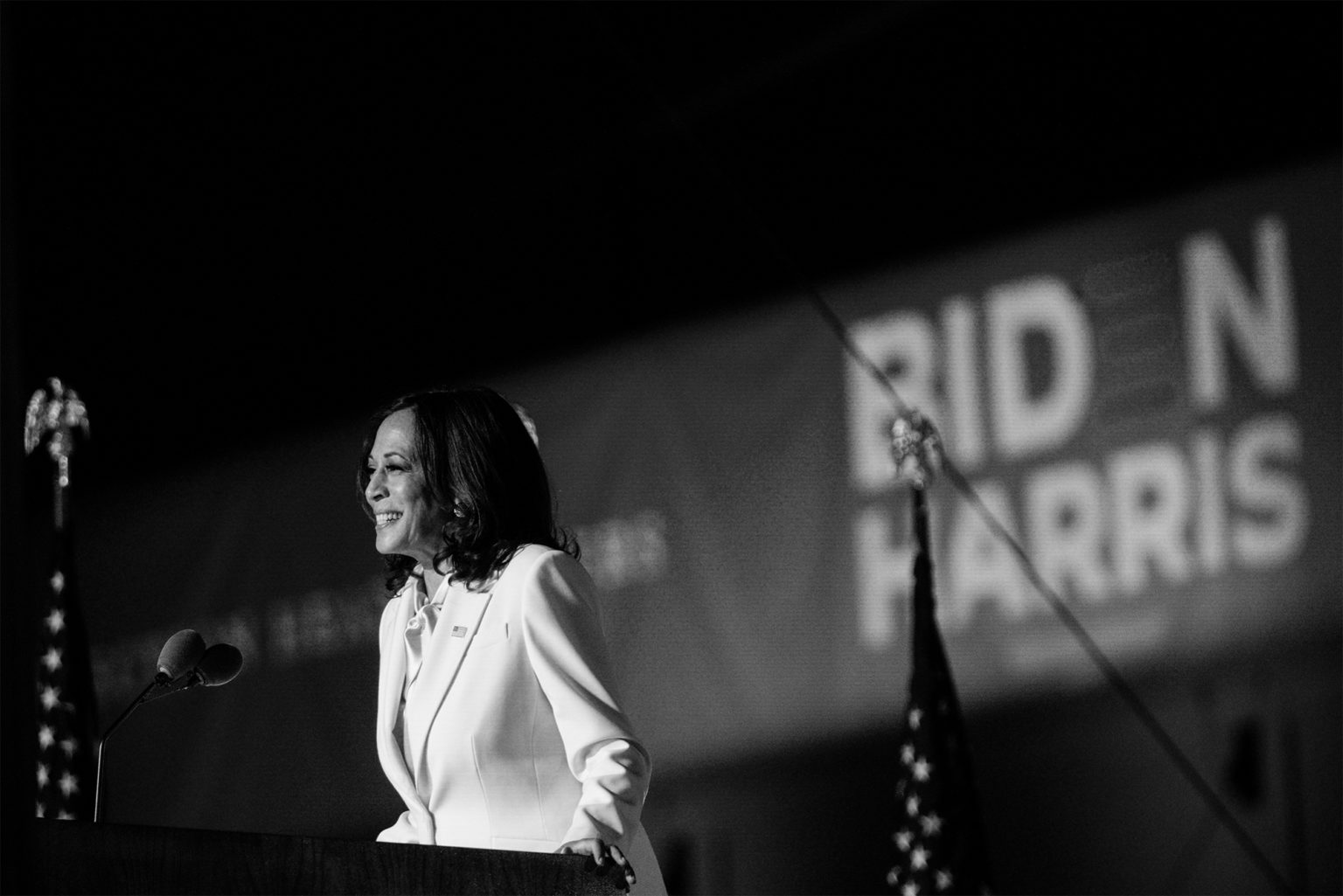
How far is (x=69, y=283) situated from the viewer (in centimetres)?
670

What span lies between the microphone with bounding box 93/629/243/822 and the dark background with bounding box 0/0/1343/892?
146 inches

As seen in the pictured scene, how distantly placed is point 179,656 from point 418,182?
4686 mm

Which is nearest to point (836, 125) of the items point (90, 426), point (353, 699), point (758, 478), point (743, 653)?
point (758, 478)

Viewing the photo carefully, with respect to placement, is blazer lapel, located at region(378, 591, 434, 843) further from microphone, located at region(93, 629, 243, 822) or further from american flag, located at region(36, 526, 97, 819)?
american flag, located at region(36, 526, 97, 819)

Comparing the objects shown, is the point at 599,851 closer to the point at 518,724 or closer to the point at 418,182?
the point at 518,724

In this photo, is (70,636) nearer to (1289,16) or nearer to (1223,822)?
(1223,822)

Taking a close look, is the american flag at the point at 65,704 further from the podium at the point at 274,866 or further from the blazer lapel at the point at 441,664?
the podium at the point at 274,866

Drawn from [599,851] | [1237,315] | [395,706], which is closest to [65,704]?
[395,706]

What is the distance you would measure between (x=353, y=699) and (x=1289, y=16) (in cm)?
361

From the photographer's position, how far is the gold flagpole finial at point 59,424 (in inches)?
203

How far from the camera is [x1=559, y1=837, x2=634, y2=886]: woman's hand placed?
1.90m

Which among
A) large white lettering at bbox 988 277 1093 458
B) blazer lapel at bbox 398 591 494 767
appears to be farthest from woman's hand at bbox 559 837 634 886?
large white lettering at bbox 988 277 1093 458

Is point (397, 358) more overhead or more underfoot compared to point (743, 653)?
more overhead

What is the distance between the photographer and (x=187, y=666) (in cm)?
218
